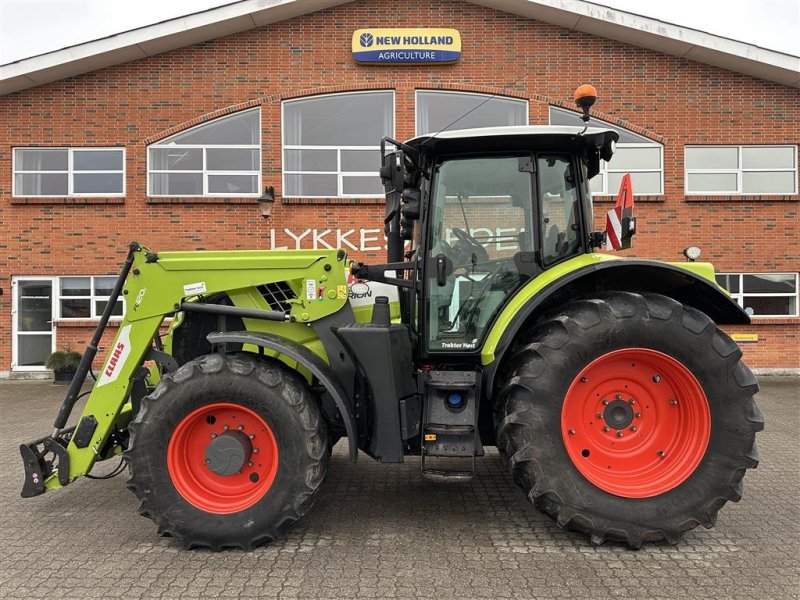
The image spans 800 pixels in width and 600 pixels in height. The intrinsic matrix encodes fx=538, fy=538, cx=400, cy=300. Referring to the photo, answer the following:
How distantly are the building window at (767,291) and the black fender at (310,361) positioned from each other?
9.61 meters

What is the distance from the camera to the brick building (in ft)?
33.3

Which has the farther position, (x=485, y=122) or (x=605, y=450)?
(x=485, y=122)

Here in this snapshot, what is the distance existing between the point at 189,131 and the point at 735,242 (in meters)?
10.6

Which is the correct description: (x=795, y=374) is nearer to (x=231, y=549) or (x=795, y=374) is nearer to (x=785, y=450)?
(x=785, y=450)

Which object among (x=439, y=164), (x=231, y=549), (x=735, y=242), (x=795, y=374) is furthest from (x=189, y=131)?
(x=795, y=374)

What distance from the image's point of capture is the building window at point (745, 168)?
10305 mm

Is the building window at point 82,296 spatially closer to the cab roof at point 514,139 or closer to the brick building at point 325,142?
the brick building at point 325,142

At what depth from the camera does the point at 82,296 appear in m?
10.2

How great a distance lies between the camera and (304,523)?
3.44 meters

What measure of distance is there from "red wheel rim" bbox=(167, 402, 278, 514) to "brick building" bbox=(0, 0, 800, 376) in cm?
722

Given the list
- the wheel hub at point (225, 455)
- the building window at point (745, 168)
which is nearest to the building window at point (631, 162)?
the building window at point (745, 168)

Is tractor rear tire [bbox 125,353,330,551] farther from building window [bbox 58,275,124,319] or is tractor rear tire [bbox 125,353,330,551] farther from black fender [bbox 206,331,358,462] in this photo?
building window [bbox 58,275,124,319]

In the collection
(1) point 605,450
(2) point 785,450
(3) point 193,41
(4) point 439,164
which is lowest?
(2) point 785,450

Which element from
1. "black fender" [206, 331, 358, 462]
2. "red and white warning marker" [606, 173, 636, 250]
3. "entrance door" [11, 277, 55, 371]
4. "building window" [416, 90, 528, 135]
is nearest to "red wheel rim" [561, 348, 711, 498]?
"red and white warning marker" [606, 173, 636, 250]
